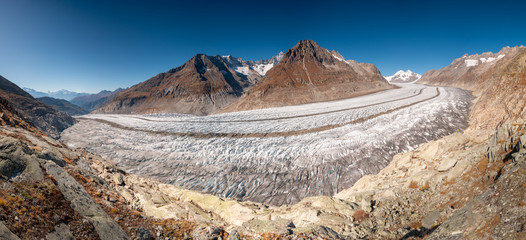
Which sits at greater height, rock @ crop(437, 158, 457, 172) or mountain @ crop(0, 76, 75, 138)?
mountain @ crop(0, 76, 75, 138)

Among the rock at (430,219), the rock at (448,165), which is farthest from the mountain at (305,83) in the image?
the rock at (430,219)

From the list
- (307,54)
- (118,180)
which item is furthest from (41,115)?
(307,54)

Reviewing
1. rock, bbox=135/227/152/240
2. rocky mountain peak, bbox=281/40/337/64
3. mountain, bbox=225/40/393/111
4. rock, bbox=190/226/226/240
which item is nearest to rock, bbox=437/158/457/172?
rock, bbox=190/226/226/240

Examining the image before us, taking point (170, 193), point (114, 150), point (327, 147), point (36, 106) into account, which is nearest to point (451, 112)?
point (327, 147)

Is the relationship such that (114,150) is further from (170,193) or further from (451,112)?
(451,112)

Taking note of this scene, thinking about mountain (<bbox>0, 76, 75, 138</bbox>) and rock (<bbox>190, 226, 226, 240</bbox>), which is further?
mountain (<bbox>0, 76, 75, 138</bbox>)

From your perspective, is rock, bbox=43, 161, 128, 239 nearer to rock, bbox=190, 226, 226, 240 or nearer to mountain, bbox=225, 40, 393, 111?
rock, bbox=190, 226, 226, 240
